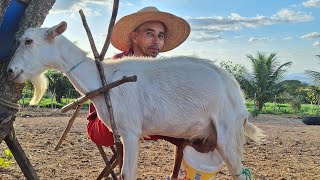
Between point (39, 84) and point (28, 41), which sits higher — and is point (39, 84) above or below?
below

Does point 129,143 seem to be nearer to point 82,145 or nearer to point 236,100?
point 236,100

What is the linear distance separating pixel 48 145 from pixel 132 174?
5.18 meters

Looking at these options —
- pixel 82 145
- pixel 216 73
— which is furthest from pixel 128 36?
pixel 82 145

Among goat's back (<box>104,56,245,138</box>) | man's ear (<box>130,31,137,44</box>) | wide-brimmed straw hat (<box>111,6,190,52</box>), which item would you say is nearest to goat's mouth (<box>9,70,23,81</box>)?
goat's back (<box>104,56,245,138</box>)

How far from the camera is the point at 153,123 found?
11.4ft

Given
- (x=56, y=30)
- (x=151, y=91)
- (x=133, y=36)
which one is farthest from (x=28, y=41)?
(x=133, y=36)

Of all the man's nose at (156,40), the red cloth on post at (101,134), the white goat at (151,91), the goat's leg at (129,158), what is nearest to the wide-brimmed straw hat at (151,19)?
the man's nose at (156,40)

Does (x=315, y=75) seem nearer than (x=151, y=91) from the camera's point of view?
No

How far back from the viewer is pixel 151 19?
4.70 m

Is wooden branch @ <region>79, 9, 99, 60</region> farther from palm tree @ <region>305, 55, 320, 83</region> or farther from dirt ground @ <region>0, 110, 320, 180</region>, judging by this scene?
palm tree @ <region>305, 55, 320, 83</region>

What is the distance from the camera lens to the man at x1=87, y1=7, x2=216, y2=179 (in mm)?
4422

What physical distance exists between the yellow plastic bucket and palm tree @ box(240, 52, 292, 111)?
2729 cm

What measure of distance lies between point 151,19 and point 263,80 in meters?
27.7

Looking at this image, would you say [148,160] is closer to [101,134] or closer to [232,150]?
[101,134]
